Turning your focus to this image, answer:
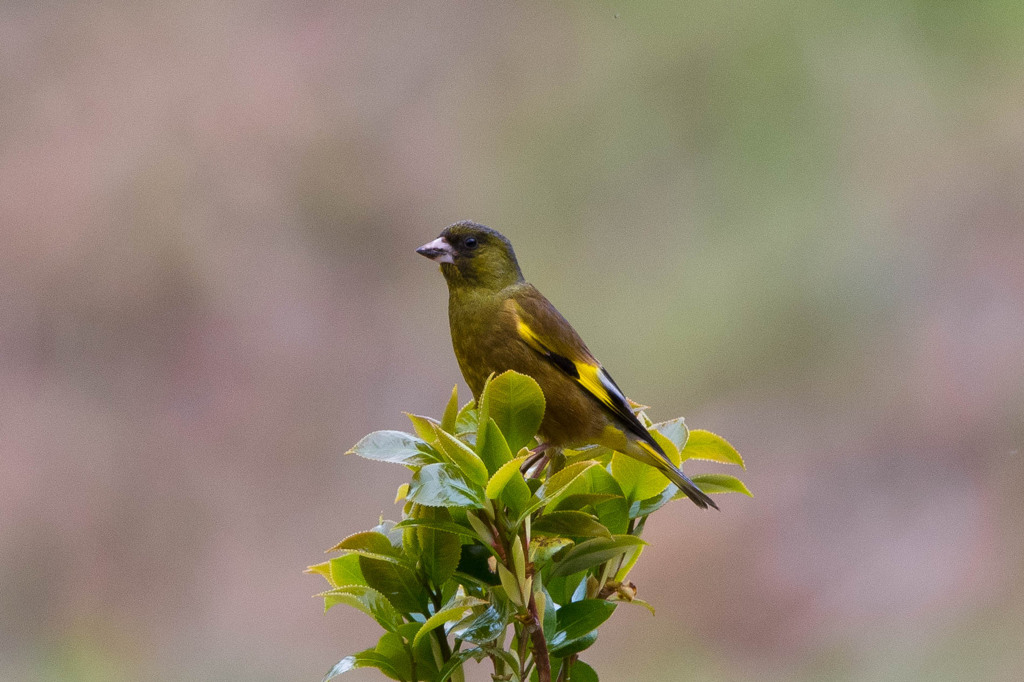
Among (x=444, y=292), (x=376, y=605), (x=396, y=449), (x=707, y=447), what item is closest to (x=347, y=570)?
(x=376, y=605)

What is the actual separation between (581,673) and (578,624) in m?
0.07

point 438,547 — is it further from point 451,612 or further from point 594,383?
point 594,383

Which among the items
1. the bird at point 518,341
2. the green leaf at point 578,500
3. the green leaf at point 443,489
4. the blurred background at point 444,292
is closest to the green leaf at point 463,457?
the green leaf at point 443,489

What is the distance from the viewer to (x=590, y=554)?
0.85m

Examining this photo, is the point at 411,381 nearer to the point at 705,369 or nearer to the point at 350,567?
the point at 705,369

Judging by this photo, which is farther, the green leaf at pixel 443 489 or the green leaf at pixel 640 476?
the green leaf at pixel 640 476

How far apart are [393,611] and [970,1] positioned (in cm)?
194

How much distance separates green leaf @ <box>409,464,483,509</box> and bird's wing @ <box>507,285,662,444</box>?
37 cm

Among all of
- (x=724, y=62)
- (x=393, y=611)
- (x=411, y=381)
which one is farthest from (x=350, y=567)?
(x=724, y=62)

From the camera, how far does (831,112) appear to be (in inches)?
83.0

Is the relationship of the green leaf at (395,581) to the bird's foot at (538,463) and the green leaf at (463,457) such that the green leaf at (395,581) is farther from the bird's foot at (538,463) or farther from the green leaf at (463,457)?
the bird's foot at (538,463)

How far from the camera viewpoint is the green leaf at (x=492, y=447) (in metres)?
0.81

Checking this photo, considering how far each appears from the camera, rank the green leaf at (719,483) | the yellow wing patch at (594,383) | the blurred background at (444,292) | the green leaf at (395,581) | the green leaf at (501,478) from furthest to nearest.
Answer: the blurred background at (444,292) → the yellow wing patch at (594,383) → the green leaf at (719,483) → the green leaf at (395,581) → the green leaf at (501,478)

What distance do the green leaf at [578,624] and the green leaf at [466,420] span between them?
0.71 ft
